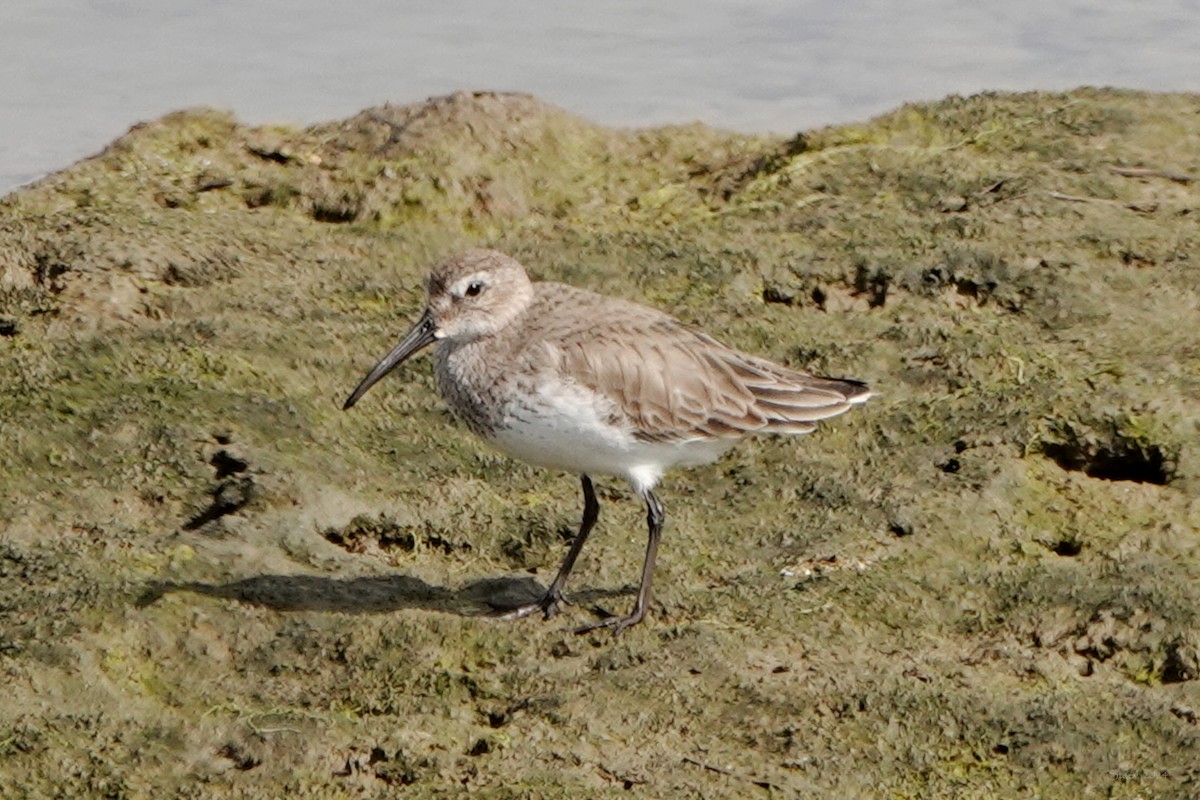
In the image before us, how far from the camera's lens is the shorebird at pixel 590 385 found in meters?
6.73

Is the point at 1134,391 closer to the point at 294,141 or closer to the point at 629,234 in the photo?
the point at 629,234

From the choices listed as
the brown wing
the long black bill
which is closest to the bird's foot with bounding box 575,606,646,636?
the brown wing

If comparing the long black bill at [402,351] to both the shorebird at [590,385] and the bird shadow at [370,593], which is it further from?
the bird shadow at [370,593]

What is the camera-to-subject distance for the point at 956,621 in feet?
21.4

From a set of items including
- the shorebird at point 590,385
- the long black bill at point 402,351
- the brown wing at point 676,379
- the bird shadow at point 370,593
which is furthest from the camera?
the long black bill at point 402,351

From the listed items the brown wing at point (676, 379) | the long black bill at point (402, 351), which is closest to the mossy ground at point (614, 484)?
the long black bill at point (402, 351)

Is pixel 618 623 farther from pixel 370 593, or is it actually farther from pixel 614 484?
pixel 614 484

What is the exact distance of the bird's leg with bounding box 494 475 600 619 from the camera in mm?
6609

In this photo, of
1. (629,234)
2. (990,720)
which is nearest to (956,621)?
(990,720)

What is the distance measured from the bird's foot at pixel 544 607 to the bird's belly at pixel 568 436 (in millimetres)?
464

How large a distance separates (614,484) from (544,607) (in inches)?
52.6

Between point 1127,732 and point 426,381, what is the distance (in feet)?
11.7

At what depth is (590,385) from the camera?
6.81 m

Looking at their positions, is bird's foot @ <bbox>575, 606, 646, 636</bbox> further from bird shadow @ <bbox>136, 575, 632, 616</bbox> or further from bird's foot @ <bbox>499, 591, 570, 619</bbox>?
bird shadow @ <bbox>136, 575, 632, 616</bbox>
